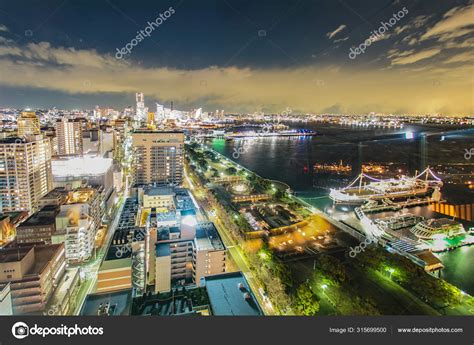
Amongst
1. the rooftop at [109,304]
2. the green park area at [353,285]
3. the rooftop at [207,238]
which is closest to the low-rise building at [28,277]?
the rooftop at [109,304]

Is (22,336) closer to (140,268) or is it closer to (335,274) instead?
(140,268)

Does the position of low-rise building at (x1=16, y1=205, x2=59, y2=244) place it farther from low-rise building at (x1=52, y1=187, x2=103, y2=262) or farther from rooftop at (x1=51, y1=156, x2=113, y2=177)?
rooftop at (x1=51, y1=156, x2=113, y2=177)

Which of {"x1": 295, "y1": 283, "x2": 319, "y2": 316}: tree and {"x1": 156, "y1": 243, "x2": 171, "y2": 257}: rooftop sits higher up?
{"x1": 156, "y1": 243, "x2": 171, "y2": 257}: rooftop

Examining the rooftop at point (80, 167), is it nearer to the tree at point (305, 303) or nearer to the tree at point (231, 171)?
the tree at point (231, 171)

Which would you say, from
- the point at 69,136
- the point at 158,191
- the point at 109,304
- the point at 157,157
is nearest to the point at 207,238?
the point at 109,304

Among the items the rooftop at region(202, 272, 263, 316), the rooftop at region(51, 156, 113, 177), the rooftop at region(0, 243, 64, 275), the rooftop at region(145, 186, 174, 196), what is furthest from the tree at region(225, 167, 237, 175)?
the rooftop at region(202, 272, 263, 316)

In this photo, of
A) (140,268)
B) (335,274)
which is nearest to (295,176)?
(335,274)

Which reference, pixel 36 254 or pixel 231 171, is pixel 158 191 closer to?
pixel 36 254
